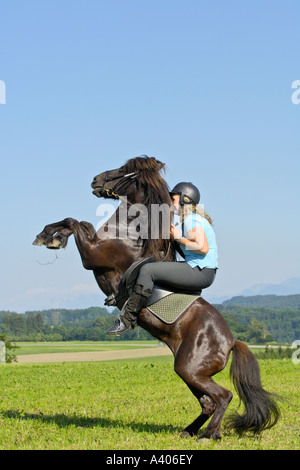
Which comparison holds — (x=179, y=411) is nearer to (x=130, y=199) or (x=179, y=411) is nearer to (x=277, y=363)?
(x=130, y=199)

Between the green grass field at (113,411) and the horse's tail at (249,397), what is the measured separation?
17 cm

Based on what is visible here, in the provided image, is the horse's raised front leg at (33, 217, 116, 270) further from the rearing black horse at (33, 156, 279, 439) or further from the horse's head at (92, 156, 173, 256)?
the horse's head at (92, 156, 173, 256)

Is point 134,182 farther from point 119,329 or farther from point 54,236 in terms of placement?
point 119,329

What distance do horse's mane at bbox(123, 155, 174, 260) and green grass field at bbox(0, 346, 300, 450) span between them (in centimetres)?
232

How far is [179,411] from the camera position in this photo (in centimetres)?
1041

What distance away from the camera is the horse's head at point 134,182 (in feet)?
25.1

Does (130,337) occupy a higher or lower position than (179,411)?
lower

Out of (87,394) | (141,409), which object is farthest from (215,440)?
(87,394)

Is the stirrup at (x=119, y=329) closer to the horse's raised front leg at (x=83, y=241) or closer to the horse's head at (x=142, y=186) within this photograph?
the horse's raised front leg at (x=83, y=241)

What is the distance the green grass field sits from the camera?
683 cm

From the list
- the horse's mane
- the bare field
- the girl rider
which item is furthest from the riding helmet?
the bare field

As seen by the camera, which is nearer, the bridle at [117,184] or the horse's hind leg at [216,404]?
the horse's hind leg at [216,404]

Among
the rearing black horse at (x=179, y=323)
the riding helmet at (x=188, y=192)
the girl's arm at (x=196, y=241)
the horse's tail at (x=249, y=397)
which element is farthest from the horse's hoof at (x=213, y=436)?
the riding helmet at (x=188, y=192)
